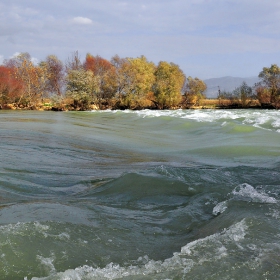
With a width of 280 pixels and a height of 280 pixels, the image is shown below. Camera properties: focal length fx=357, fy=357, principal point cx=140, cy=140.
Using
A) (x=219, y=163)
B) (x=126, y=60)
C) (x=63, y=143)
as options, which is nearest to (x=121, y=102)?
(x=126, y=60)

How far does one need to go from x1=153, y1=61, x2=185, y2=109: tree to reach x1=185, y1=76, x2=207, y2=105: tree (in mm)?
3319

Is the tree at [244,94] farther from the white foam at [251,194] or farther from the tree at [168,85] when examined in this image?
the white foam at [251,194]

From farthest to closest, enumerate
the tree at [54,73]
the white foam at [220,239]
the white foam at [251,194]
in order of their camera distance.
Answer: the tree at [54,73] → the white foam at [251,194] → the white foam at [220,239]

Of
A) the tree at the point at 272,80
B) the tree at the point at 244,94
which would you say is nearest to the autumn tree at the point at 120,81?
the tree at the point at 244,94

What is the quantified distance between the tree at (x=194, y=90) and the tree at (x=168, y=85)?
332 centimetres

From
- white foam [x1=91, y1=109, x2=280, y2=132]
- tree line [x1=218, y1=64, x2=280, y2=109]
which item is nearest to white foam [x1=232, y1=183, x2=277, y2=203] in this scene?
white foam [x1=91, y1=109, x2=280, y2=132]

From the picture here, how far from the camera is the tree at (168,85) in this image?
169 ft

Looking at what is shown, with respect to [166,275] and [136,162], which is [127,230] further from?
[136,162]

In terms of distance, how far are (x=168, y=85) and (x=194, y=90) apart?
6.18 m

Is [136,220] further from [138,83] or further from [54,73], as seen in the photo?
[54,73]

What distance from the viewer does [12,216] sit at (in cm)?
400

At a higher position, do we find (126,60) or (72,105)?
(126,60)

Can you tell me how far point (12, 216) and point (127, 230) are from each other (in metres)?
1.31

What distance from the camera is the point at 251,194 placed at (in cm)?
488
